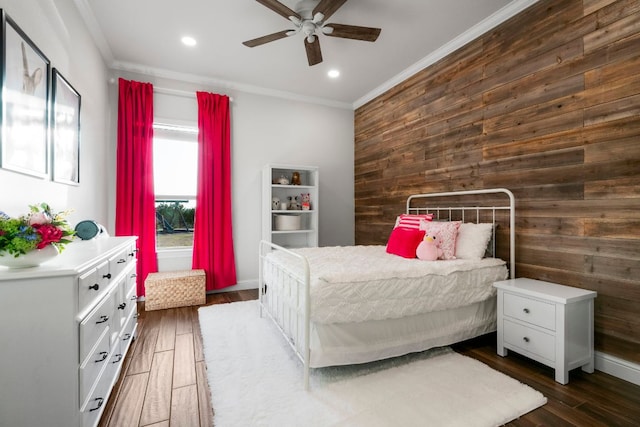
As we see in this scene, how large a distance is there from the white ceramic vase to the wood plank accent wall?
3205 millimetres

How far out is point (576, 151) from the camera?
2.24m

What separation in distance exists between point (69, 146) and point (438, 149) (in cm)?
349

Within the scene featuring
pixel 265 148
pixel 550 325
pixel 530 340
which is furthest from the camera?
pixel 265 148

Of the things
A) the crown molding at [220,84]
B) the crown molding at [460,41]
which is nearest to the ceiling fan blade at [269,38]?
the crown molding at [220,84]

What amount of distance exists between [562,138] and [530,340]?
1.55 m

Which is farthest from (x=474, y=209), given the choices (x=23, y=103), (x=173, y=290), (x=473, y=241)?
(x=23, y=103)

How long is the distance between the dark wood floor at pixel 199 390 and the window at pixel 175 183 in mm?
1716

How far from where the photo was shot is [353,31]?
258 cm

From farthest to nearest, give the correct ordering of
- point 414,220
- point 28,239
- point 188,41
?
point 414,220 → point 188,41 → point 28,239

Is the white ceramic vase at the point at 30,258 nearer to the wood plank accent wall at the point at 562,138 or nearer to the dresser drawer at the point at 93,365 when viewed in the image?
the dresser drawer at the point at 93,365

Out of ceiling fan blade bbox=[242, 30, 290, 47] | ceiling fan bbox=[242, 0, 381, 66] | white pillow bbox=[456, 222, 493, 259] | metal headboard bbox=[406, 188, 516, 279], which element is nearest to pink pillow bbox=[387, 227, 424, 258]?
white pillow bbox=[456, 222, 493, 259]

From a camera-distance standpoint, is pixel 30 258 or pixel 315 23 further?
pixel 315 23

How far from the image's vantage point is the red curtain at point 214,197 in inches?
155

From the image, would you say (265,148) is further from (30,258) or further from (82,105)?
(30,258)
